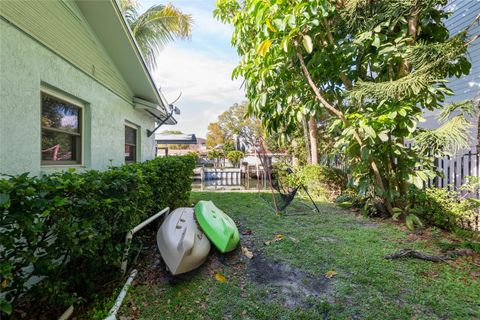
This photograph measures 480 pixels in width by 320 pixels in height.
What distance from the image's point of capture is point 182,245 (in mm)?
3088

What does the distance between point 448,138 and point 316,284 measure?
3.15 metres

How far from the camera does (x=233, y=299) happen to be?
2736 millimetres

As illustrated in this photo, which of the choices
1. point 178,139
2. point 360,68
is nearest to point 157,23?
point 178,139

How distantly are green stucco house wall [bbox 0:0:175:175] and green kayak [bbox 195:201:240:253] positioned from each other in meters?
2.14

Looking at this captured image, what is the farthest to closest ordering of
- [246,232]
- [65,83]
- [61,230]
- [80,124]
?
[246,232] < [80,124] < [65,83] < [61,230]

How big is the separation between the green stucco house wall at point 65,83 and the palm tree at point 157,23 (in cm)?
432

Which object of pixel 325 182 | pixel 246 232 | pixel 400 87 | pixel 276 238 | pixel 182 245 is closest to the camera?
pixel 182 245

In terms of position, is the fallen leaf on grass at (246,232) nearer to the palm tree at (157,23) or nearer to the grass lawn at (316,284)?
the grass lawn at (316,284)

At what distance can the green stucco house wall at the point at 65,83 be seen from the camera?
2.61 metres

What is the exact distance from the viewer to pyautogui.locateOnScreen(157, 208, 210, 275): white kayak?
303 centimetres

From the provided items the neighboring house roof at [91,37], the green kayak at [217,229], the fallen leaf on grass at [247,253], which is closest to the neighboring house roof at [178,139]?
the neighboring house roof at [91,37]

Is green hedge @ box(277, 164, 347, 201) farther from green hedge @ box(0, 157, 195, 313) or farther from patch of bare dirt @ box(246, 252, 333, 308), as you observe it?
green hedge @ box(0, 157, 195, 313)

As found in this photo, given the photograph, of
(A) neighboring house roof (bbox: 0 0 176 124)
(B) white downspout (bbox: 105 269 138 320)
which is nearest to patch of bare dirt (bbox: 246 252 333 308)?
(B) white downspout (bbox: 105 269 138 320)

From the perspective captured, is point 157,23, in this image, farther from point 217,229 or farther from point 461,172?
point 461,172
